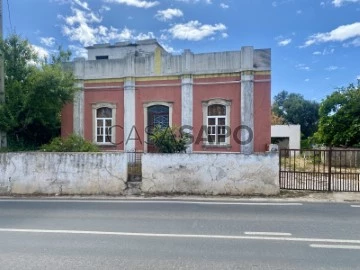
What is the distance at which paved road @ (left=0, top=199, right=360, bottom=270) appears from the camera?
155 inches

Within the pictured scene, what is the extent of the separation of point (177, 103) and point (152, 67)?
100 inches

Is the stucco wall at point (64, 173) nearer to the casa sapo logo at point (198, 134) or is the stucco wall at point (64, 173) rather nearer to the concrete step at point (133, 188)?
the concrete step at point (133, 188)

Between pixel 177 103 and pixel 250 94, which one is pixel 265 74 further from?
pixel 177 103

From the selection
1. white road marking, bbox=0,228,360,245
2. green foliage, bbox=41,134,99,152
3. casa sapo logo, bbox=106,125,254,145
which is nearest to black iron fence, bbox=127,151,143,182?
green foliage, bbox=41,134,99,152

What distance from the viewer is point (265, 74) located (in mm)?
14805

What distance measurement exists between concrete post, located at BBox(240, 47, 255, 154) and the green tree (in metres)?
9.00

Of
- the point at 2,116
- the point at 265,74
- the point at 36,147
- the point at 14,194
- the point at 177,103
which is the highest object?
the point at 265,74

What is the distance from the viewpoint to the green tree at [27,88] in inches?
489

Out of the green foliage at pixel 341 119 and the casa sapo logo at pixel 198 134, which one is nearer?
the casa sapo logo at pixel 198 134

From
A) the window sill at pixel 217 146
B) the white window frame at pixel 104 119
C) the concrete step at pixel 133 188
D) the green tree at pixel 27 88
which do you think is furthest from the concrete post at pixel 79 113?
the concrete step at pixel 133 188

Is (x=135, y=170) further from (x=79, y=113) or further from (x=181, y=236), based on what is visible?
(x=79, y=113)

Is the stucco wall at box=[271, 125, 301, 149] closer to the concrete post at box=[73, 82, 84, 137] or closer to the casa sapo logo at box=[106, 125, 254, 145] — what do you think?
the casa sapo logo at box=[106, 125, 254, 145]

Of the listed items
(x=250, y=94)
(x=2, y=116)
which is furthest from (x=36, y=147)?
(x=250, y=94)

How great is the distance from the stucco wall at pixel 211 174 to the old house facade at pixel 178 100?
6.34 m
